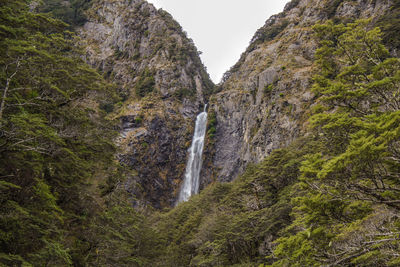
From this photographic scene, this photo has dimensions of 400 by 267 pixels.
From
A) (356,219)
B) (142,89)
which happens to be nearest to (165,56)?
(142,89)

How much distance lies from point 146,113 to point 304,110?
30893mm

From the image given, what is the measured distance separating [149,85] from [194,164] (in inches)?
852

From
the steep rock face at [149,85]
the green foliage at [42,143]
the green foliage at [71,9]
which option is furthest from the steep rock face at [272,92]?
the green foliage at [71,9]

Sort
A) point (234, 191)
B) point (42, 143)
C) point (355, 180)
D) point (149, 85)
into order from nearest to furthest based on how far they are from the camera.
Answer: point (355, 180), point (42, 143), point (234, 191), point (149, 85)

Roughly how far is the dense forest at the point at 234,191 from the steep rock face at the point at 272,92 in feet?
41.1

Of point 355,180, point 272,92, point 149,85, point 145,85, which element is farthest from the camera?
point 149,85

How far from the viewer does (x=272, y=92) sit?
3466 cm

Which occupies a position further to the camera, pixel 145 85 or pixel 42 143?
pixel 145 85

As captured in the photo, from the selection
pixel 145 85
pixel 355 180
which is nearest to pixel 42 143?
pixel 355 180

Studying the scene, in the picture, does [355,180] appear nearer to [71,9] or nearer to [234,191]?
[234,191]

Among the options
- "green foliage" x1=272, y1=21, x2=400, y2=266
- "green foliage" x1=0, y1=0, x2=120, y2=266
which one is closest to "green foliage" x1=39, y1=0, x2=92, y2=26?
"green foliage" x1=0, y1=0, x2=120, y2=266

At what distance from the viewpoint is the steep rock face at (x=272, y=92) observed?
99.8 feet

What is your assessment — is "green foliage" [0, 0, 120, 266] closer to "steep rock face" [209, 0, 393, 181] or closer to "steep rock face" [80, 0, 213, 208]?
"steep rock face" [209, 0, 393, 181]

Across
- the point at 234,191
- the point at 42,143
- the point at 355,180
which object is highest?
the point at 42,143
